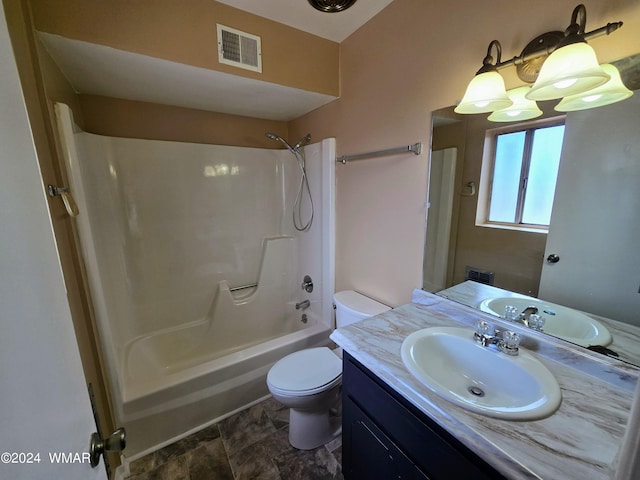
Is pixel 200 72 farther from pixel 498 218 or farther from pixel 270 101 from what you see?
pixel 498 218

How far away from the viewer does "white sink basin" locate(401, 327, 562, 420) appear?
73cm

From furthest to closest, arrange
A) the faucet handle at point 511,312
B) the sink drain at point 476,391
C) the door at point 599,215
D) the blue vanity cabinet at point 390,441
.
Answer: the faucet handle at point 511,312, the sink drain at point 476,391, the door at point 599,215, the blue vanity cabinet at point 390,441

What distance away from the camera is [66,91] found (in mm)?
1431

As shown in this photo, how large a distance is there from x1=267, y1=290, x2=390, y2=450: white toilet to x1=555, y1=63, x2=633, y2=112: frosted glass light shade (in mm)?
1209

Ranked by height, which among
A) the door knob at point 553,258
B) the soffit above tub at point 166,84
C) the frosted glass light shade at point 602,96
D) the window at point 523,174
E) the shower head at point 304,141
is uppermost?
the soffit above tub at point 166,84

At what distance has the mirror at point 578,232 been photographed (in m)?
0.81

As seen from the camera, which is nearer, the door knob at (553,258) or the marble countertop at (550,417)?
the marble countertop at (550,417)

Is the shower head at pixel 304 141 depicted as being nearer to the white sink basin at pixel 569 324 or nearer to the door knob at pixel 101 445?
the white sink basin at pixel 569 324

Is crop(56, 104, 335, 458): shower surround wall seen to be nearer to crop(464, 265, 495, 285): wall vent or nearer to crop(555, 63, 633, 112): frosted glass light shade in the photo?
crop(464, 265, 495, 285): wall vent

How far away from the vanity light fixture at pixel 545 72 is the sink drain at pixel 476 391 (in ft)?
3.31

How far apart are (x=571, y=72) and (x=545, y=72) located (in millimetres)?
71

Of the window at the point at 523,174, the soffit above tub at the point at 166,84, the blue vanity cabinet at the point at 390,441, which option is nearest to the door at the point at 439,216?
the window at the point at 523,174

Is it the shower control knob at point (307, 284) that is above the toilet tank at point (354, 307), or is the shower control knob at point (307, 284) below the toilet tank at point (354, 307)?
below

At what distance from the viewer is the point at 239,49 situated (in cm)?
141
